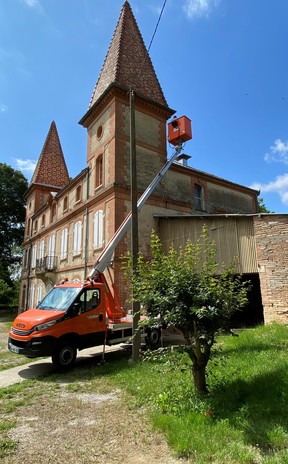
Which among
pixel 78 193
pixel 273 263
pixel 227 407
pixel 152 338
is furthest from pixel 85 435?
pixel 78 193

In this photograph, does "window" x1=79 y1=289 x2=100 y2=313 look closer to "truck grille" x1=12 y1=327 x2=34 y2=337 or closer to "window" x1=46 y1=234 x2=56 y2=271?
"truck grille" x1=12 y1=327 x2=34 y2=337

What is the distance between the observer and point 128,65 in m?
19.0

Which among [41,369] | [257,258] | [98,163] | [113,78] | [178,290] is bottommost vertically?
[41,369]

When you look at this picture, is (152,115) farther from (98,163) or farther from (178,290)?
(178,290)

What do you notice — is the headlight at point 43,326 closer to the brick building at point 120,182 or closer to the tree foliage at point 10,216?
the brick building at point 120,182

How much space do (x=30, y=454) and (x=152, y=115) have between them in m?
18.1

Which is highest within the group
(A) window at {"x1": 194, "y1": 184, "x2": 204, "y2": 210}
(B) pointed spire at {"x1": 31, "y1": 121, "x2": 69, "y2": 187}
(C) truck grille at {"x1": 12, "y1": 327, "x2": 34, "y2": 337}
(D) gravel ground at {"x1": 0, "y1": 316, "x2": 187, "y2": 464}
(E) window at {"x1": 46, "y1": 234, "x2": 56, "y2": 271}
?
(B) pointed spire at {"x1": 31, "y1": 121, "x2": 69, "y2": 187}

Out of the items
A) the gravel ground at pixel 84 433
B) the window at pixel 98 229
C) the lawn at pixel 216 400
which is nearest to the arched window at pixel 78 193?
the window at pixel 98 229

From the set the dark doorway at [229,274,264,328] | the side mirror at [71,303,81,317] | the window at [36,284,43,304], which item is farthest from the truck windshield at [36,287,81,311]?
the window at [36,284,43,304]

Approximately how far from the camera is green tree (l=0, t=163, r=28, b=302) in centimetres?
3972

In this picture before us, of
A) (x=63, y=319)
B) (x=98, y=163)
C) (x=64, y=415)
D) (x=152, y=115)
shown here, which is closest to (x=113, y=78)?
(x=152, y=115)

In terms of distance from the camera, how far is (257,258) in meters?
12.6

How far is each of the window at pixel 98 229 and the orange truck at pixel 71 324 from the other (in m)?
5.99

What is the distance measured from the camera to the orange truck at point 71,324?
799 centimetres
